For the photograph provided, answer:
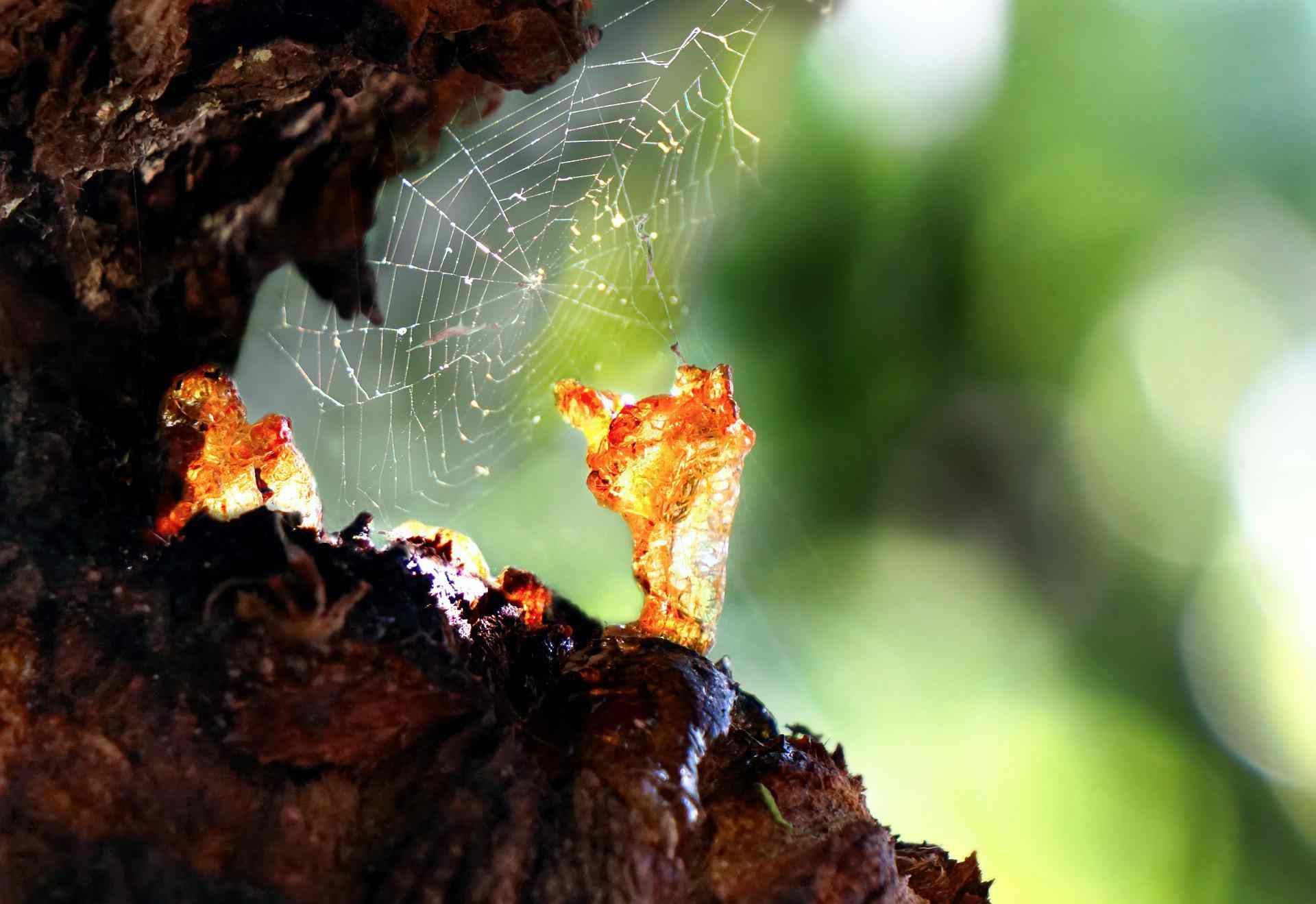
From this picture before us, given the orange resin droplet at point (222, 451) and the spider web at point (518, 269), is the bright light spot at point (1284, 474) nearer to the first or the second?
the spider web at point (518, 269)

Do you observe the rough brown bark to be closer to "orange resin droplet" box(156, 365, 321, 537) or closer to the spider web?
"orange resin droplet" box(156, 365, 321, 537)

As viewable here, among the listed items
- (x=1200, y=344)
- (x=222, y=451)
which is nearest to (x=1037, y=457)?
(x=1200, y=344)

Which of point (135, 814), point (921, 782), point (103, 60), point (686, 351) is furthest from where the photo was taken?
point (921, 782)

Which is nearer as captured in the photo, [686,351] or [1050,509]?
[686,351]

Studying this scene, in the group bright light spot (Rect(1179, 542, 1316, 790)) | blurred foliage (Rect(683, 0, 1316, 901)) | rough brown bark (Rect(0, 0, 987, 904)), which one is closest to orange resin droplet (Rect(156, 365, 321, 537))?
rough brown bark (Rect(0, 0, 987, 904))

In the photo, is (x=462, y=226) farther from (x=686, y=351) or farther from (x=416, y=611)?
(x=416, y=611)

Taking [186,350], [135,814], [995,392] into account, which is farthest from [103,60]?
[995,392]
